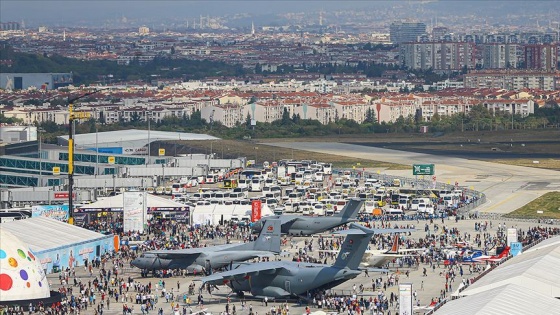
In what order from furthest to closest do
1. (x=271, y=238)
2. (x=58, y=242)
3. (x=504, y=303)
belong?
(x=58, y=242) → (x=271, y=238) → (x=504, y=303)

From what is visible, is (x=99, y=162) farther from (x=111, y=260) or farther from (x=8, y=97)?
(x=8, y=97)

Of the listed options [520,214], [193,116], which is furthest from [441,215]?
[193,116]

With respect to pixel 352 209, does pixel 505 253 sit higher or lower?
lower

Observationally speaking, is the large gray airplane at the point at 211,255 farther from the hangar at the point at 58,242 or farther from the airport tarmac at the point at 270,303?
the hangar at the point at 58,242

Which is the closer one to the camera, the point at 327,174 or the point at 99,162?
the point at 327,174

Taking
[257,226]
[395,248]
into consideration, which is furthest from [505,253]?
[257,226]

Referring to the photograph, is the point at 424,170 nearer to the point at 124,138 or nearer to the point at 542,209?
the point at 542,209

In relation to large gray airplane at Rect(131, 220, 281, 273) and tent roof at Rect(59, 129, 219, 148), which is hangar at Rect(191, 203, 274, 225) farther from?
tent roof at Rect(59, 129, 219, 148)
